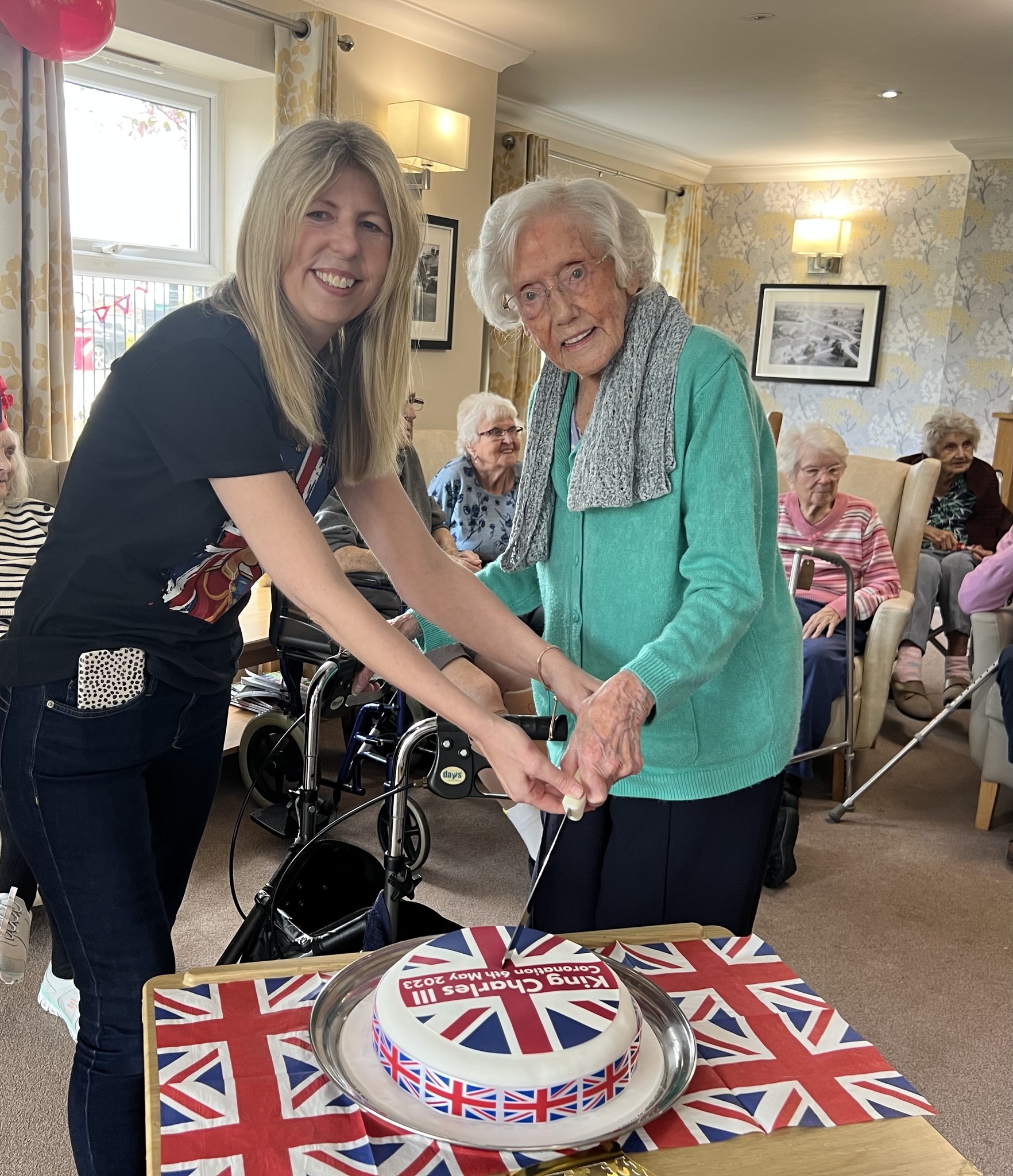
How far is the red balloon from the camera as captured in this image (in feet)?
9.43

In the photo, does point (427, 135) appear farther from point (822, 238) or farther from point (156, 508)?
point (822, 238)

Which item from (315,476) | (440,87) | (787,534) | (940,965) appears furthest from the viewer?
(440,87)

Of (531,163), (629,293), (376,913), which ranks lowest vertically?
(376,913)

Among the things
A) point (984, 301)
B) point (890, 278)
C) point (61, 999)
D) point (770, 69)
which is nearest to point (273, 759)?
point (61, 999)

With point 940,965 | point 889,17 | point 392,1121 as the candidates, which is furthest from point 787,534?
point 392,1121

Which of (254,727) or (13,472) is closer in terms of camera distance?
(13,472)

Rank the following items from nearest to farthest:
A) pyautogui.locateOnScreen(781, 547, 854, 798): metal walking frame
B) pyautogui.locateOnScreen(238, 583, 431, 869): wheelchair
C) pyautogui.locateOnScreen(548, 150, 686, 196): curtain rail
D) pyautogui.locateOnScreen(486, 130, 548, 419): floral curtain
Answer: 1. pyautogui.locateOnScreen(238, 583, 431, 869): wheelchair
2. pyautogui.locateOnScreen(781, 547, 854, 798): metal walking frame
3. pyautogui.locateOnScreen(486, 130, 548, 419): floral curtain
4. pyautogui.locateOnScreen(548, 150, 686, 196): curtain rail

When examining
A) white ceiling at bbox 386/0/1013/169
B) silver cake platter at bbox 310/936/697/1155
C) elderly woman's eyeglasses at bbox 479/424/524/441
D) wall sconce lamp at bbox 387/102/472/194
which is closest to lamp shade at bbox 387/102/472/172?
wall sconce lamp at bbox 387/102/472/194

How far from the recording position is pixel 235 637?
4.57 feet

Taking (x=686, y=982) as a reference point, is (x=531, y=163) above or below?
above

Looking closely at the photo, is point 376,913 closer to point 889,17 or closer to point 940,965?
point 940,965

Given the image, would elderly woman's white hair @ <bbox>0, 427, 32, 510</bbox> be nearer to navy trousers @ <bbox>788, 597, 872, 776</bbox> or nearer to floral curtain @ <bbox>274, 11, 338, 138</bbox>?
floral curtain @ <bbox>274, 11, 338, 138</bbox>

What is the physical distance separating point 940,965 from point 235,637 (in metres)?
1.96

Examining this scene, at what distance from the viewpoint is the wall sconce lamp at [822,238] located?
25.2 ft
